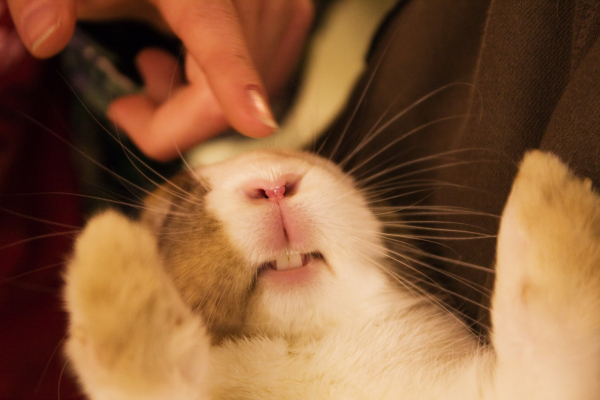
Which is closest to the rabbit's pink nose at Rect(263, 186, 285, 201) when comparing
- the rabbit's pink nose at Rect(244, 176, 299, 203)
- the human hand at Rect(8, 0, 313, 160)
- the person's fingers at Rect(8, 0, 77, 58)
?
the rabbit's pink nose at Rect(244, 176, 299, 203)

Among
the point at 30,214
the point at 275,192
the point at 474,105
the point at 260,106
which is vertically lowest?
the point at 30,214

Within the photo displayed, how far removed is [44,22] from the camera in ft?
2.18

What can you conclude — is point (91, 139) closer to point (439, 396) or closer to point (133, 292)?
point (133, 292)


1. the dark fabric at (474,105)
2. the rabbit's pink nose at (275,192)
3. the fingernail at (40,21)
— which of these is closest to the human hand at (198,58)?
the fingernail at (40,21)

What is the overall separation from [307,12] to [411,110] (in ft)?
1.26

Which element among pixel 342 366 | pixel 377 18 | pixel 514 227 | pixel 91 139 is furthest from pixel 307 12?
pixel 342 366

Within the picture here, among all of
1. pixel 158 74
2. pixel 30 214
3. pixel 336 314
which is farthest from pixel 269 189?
pixel 30 214

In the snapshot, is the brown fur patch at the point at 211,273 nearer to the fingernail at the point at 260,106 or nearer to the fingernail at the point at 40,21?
the fingernail at the point at 260,106

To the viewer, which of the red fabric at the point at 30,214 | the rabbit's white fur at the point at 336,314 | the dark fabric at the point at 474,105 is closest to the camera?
the rabbit's white fur at the point at 336,314

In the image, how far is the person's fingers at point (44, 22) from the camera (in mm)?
658

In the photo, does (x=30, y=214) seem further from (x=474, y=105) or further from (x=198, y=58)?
(x=474, y=105)

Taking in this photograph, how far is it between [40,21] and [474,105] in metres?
0.84

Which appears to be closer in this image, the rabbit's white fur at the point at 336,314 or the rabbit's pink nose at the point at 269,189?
the rabbit's white fur at the point at 336,314

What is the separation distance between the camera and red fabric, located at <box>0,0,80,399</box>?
80 cm
